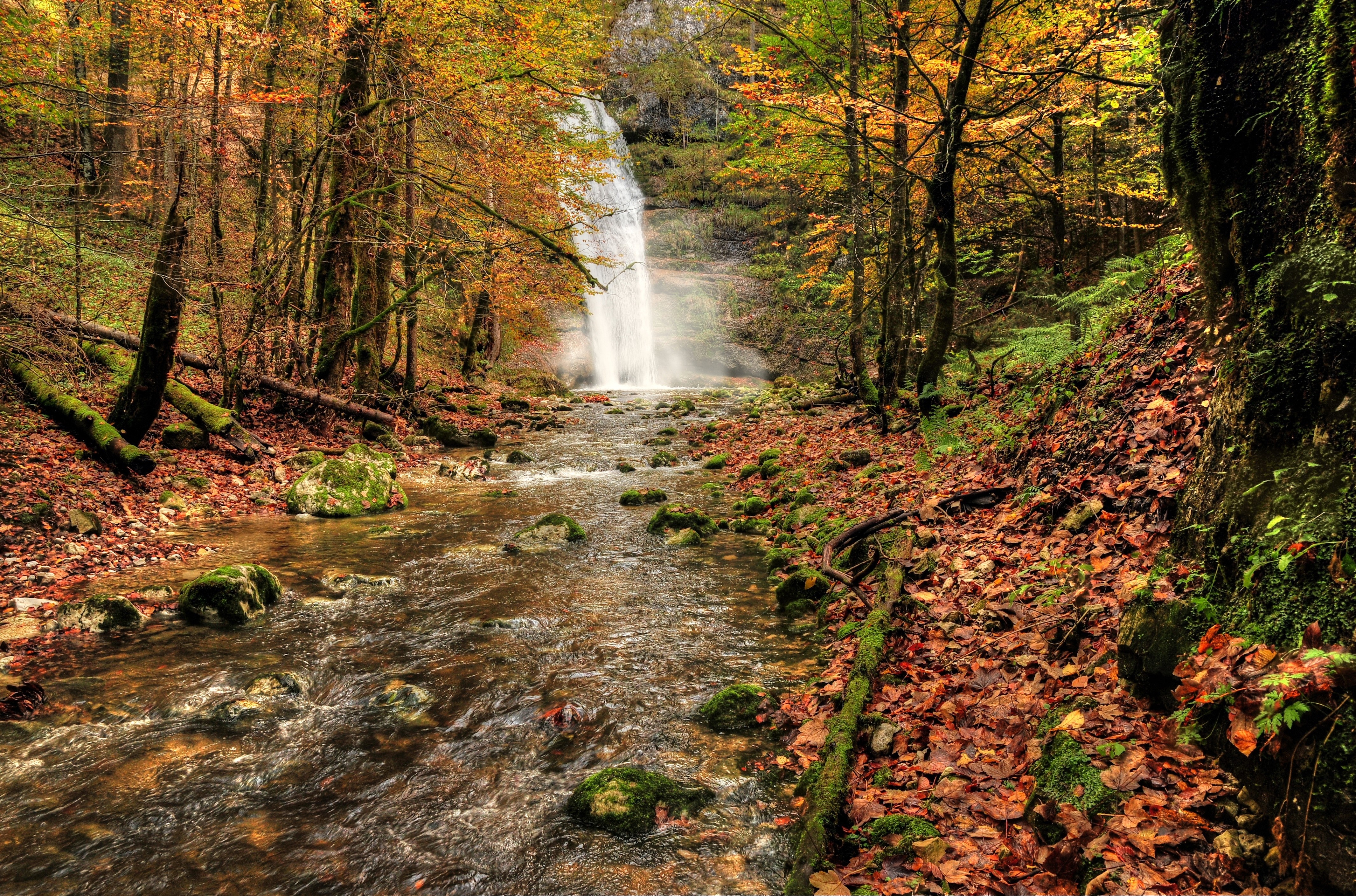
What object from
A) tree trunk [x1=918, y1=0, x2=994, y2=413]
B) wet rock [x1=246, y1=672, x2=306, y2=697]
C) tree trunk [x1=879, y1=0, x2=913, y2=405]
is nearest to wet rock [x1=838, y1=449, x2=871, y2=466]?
tree trunk [x1=918, y1=0, x2=994, y2=413]

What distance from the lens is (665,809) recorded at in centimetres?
352

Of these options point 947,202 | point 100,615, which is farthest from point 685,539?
point 100,615

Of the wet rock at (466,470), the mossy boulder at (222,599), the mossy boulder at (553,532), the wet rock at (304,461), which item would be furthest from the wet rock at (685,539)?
the wet rock at (304,461)

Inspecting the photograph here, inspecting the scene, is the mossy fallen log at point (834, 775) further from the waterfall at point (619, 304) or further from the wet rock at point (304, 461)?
the waterfall at point (619, 304)

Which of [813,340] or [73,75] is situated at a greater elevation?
[73,75]

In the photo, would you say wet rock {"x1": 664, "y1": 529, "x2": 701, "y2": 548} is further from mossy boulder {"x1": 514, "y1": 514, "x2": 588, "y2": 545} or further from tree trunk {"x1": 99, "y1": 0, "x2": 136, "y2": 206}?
tree trunk {"x1": 99, "y1": 0, "x2": 136, "y2": 206}

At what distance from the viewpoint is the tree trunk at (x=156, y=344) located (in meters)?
8.33

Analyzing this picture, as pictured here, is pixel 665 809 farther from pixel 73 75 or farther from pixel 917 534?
pixel 73 75

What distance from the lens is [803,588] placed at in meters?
6.05

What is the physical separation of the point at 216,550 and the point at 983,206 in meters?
16.6

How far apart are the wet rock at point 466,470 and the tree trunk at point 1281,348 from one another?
1043cm

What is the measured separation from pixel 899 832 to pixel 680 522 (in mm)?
6010

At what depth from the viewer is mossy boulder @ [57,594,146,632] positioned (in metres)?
5.21

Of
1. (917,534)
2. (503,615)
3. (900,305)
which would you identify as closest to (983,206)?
(900,305)
